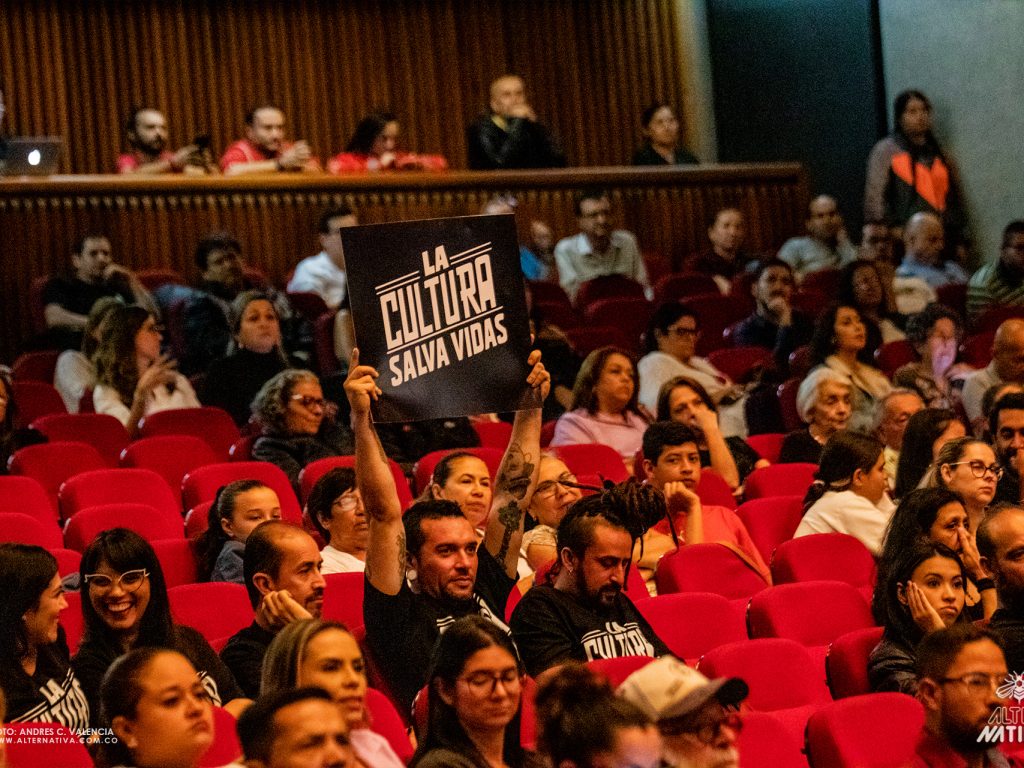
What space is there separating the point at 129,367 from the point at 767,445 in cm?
219

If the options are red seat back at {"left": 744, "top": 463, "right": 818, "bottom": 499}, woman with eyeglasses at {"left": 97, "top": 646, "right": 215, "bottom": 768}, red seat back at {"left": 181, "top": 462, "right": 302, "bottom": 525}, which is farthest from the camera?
red seat back at {"left": 744, "top": 463, "right": 818, "bottom": 499}

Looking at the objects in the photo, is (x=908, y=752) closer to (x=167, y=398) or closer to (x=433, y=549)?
(x=433, y=549)

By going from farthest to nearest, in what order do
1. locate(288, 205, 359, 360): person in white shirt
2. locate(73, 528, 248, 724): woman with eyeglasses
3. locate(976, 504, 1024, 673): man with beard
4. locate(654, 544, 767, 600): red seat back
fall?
locate(288, 205, 359, 360): person in white shirt, locate(654, 544, 767, 600): red seat back, locate(976, 504, 1024, 673): man with beard, locate(73, 528, 248, 724): woman with eyeglasses

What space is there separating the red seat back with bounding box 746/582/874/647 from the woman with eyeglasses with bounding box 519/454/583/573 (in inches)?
23.5

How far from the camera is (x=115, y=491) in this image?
4844mm

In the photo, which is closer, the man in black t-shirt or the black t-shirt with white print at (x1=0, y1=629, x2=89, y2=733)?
the black t-shirt with white print at (x1=0, y1=629, x2=89, y2=733)

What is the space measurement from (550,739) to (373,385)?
1.23m

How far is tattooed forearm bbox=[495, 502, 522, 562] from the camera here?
3855mm

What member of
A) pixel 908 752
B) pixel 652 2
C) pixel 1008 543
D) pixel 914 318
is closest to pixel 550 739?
Answer: pixel 908 752

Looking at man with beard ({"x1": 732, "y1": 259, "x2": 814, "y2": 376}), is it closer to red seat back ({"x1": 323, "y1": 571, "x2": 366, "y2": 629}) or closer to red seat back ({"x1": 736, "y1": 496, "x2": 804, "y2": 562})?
red seat back ({"x1": 736, "y1": 496, "x2": 804, "y2": 562})

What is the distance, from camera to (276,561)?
3.55 m

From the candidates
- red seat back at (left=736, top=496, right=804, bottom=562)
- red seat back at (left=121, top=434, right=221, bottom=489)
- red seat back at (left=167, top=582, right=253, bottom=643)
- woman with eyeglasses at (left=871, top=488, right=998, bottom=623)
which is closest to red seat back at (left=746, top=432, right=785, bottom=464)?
red seat back at (left=736, top=496, right=804, bottom=562)

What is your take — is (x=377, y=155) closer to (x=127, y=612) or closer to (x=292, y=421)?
(x=292, y=421)

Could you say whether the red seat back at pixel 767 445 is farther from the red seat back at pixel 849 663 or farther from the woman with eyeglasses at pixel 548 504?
the red seat back at pixel 849 663
